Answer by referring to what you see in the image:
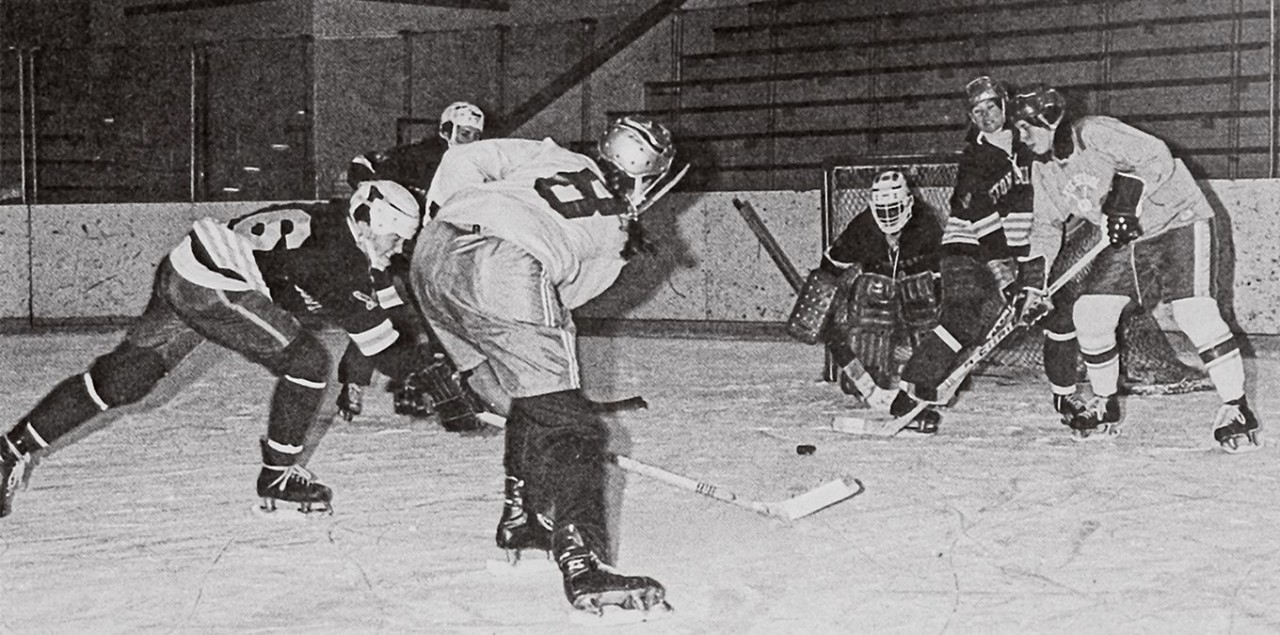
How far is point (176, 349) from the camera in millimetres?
3850

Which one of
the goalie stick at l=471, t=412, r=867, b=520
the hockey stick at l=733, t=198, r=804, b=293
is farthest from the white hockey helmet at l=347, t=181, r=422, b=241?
the hockey stick at l=733, t=198, r=804, b=293

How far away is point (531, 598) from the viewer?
2.90 meters

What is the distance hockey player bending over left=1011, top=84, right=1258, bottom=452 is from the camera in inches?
178

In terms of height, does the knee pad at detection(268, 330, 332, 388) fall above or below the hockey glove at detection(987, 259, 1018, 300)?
below

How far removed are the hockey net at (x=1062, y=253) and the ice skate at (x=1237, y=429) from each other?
0.86 meters

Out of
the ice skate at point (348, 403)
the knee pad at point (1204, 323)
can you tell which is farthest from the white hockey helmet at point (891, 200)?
the ice skate at point (348, 403)

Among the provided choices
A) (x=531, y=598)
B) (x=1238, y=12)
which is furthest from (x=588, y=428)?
(x=1238, y=12)

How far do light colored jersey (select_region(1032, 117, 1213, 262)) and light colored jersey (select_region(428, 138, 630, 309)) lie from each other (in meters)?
2.18

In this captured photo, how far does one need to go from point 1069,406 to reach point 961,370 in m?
0.47

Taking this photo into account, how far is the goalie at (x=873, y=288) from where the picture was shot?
5867 mm

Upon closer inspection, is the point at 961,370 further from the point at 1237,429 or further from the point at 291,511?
the point at 291,511

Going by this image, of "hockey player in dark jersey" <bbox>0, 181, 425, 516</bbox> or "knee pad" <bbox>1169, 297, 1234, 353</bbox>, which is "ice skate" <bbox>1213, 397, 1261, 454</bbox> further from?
"hockey player in dark jersey" <bbox>0, 181, 425, 516</bbox>

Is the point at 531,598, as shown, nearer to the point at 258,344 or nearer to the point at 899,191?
the point at 258,344

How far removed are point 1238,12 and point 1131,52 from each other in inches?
27.0
